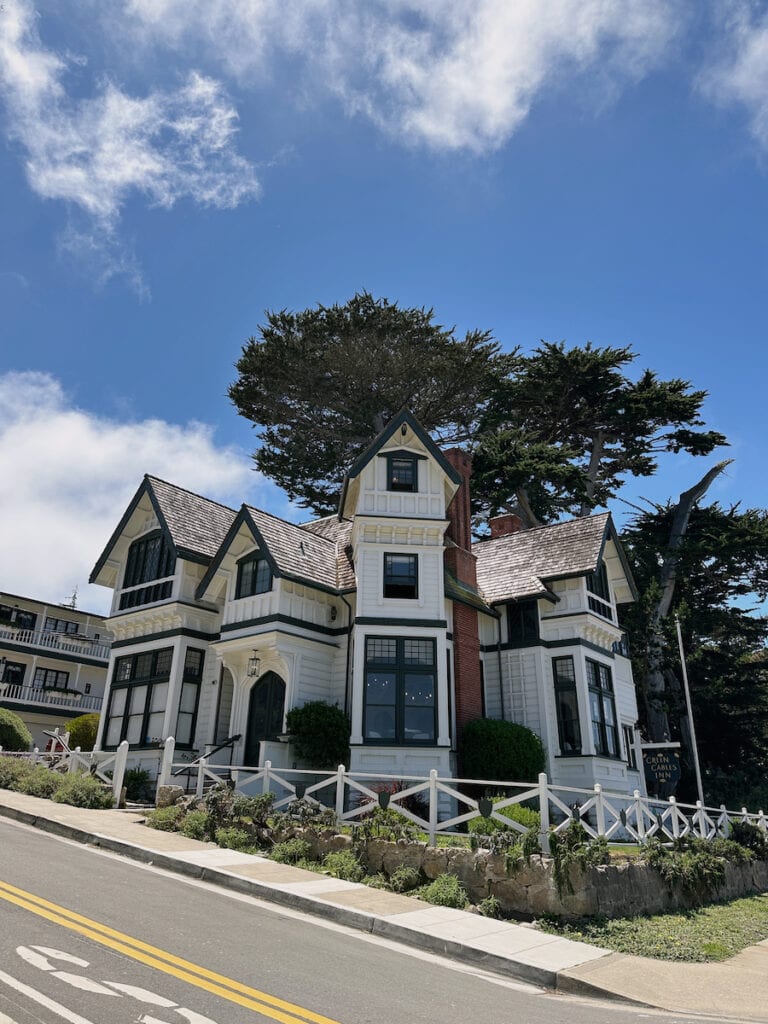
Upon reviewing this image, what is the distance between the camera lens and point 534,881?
1157 centimetres

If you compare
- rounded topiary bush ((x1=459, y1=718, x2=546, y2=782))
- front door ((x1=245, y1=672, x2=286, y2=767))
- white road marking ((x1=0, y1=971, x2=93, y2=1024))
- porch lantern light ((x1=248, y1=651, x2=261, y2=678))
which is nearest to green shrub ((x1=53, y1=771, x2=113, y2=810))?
front door ((x1=245, y1=672, x2=286, y2=767))

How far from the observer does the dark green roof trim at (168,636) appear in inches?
946

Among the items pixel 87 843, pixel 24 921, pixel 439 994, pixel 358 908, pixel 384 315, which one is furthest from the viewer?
pixel 384 315

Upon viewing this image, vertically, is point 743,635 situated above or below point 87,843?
above

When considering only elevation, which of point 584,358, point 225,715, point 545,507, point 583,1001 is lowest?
point 583,1001

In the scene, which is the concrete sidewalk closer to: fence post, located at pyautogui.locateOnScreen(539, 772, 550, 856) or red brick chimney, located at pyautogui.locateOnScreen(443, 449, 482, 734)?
fence post, located at pyautogui.locateOnScreen(539, 772, 550, 856)

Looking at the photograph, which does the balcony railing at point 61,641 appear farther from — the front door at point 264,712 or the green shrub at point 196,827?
the green shrub at point 196,827

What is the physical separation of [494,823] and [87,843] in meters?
8.07

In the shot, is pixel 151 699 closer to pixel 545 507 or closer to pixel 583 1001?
pixel 583 1001

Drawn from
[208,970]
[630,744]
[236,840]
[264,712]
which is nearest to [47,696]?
[264,712]

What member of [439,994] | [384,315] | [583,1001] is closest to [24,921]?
[439,994]

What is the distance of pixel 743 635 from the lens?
131 ft

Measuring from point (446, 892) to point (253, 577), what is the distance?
13273 mm

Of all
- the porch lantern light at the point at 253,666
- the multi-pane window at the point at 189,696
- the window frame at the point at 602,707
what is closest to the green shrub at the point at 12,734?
the multi-pane window at the point at 189,696
